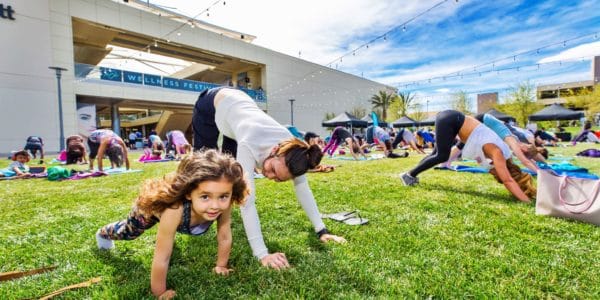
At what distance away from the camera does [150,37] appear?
806 inches

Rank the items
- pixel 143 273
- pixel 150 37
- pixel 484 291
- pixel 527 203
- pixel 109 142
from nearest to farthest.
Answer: pixel 484 291 → pixel 143 273 → pixel 527 203 → pixel 109 142 → pixel 150 37

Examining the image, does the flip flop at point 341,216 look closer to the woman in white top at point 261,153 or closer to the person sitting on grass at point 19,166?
the woman in white top at point 261,153

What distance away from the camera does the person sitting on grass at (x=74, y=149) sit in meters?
10.1

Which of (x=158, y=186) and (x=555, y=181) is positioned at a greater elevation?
(x=158, y=186)

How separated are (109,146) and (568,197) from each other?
8966mm

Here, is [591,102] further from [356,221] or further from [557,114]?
[356,221]

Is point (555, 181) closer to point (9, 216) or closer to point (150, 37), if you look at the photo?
point (9, 216)

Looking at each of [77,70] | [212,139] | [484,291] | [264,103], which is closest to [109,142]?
[212,139]

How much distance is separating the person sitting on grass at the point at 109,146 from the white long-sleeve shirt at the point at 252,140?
624 cm

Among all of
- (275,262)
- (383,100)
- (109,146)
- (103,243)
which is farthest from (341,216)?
(383,100)

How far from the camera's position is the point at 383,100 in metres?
44.4

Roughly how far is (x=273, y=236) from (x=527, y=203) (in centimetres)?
291

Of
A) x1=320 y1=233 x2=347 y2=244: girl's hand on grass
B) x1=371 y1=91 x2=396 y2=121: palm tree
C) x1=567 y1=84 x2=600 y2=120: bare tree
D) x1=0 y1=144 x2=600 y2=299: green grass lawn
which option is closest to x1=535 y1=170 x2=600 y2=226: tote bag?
x1=0 y1=144 x2=600 y2=299: green grass lawn

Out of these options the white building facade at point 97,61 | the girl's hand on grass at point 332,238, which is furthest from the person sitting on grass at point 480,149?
the white building facade at point 97,61
